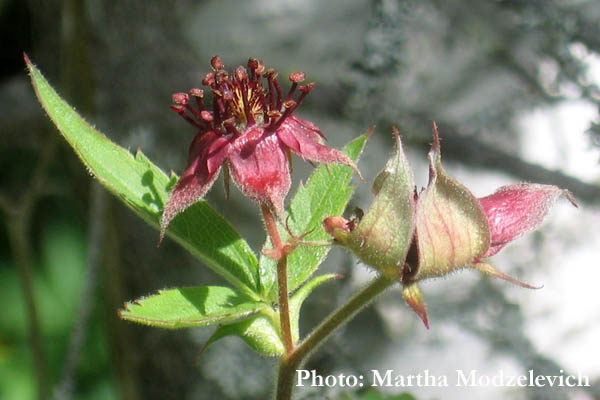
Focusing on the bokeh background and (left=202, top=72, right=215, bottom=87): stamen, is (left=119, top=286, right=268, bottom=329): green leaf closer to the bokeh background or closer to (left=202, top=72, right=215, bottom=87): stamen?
(left=202, top=72, right=215, bottom=87): stamen

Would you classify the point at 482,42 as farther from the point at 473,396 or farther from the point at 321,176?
the point at 321,176

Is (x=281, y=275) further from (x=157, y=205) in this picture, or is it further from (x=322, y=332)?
(x=157, y=205)

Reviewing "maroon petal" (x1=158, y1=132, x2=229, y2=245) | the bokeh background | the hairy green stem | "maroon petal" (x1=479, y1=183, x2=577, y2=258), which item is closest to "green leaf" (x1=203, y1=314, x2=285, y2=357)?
the hairy green stem

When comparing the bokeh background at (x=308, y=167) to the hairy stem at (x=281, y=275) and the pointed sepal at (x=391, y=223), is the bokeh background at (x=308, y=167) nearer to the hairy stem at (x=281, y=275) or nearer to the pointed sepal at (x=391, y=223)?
the hairy stem at (x=281, y=275)

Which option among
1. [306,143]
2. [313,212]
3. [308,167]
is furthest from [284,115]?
[308,167]

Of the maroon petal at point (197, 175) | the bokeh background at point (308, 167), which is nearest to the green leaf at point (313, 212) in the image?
the maroon petal at point (197, 175)

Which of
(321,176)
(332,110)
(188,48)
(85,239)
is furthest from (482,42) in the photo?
(85,239)
